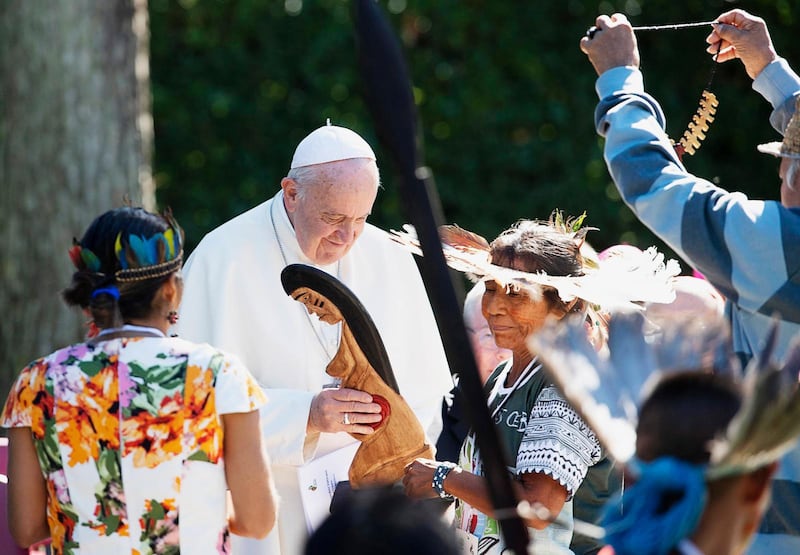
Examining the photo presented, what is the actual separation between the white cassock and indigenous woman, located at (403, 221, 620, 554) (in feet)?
2.40

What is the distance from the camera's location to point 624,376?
2.07 meters

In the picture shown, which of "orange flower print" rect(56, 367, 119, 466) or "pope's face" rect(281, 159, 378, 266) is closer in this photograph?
"orange flower print" rect(56, 367, 119, 466)

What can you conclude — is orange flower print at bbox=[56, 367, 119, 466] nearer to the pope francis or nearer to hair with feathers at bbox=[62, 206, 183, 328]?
hair with feathers at bbox=[62, 206, 183, 328]

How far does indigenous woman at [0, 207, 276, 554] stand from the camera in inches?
109

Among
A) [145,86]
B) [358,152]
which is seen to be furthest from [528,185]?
[358,152]

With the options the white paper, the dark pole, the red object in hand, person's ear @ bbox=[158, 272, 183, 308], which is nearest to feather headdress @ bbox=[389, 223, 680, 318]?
the red object in hand

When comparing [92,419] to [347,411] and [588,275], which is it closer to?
[347,411]

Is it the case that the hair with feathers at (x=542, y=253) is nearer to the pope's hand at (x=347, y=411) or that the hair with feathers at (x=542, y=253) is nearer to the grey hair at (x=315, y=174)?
the pope's hand at (x=347, y=411)

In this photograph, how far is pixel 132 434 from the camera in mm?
2756

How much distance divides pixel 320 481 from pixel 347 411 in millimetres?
505

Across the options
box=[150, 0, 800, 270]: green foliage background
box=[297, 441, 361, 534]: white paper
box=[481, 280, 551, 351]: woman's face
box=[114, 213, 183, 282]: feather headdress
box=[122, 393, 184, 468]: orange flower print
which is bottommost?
box=[297, 441, 361, 534]: white paper

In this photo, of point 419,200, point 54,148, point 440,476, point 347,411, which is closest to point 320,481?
point 347,411

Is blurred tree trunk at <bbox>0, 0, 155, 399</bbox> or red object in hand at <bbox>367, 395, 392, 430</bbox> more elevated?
blurred tree trunk at <bbox>0, 0, 155, 399</bbox>

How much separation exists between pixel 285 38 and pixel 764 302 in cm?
807
